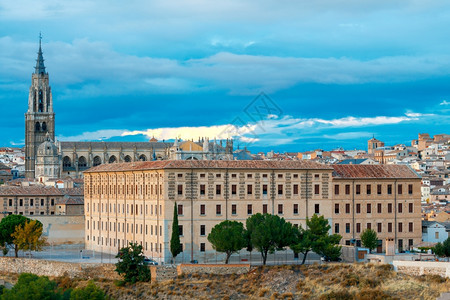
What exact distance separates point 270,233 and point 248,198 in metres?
6.99

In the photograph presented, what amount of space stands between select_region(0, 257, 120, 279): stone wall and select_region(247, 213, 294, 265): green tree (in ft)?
32.7

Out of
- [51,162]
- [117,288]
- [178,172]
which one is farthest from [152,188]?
[51,162]

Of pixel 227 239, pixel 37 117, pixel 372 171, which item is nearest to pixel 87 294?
pixel 227 239

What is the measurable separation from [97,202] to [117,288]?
20613 millimetres

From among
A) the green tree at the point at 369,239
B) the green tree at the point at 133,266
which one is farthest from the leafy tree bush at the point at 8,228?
the green tree at the point at 369,239

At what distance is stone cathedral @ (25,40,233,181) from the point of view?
570 ft

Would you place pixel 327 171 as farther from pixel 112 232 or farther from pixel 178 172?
pixel 112 232

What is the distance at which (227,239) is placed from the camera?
65.9 meters

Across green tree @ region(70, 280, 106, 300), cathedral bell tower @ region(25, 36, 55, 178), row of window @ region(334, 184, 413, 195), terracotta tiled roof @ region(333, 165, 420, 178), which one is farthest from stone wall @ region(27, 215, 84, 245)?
cathedral bell tower @ region(25, 36, 55, 178)

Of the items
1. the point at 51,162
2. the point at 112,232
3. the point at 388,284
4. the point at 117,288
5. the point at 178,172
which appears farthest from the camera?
the point at 51,162

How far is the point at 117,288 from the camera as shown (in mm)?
66125

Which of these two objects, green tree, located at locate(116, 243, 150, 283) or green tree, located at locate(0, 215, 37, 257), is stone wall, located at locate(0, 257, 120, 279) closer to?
green tree, located at locate(116, 243, 150, 283)

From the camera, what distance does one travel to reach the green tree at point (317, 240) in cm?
6650

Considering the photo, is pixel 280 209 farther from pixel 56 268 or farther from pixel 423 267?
pixel 56 268
